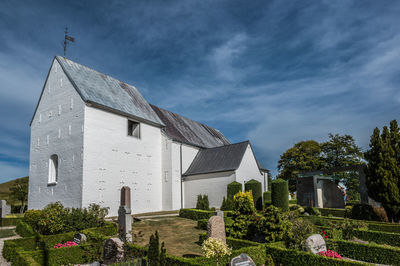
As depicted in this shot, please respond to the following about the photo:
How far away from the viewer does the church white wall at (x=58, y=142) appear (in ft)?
58.4

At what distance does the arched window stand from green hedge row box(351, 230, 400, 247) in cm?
1828

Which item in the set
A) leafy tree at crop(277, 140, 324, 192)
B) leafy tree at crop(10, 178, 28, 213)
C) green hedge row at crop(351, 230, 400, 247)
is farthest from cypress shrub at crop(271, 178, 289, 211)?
leafy tree at crop(10, 178, 28, 213)

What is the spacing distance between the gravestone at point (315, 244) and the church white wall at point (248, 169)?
12.8 metres

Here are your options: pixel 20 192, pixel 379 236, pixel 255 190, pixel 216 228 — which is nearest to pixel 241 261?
pixel 216 228

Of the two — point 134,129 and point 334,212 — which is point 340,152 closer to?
point 334,212

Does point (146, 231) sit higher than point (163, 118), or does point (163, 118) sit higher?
point (163, 118)

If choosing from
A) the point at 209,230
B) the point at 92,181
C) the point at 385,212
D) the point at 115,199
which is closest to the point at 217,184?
the point at 115,199

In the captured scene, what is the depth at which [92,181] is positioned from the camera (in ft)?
58.0

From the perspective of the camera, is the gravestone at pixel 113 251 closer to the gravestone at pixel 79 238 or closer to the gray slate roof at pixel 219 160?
the gravestone at pixel 79 238

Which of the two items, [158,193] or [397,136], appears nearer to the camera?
[397,136]

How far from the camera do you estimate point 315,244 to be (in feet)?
31.8

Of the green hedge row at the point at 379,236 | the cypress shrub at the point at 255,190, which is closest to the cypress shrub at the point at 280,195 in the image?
the cypress shrub at the point at 255,190

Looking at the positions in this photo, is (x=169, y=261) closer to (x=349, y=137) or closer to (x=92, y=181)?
(x=92, y=181)

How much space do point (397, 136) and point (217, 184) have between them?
42.0 feet
